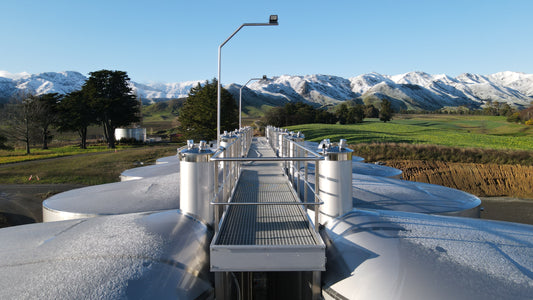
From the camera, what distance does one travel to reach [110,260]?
4.23 meters

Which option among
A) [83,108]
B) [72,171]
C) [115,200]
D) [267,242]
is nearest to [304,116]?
[83,108]

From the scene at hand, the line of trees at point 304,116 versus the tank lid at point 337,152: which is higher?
the line of trees at point 304,116

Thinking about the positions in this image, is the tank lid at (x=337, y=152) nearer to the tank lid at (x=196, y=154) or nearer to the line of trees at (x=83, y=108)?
the tank lid at (x=196, y=154)

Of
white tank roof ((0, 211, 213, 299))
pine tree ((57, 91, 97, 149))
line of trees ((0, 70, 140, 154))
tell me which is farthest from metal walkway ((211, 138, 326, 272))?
pine tree ((57, 91, 97, 149))

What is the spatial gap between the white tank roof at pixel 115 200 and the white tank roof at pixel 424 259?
470cm

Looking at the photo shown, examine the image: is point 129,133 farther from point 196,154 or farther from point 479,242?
point 479,242

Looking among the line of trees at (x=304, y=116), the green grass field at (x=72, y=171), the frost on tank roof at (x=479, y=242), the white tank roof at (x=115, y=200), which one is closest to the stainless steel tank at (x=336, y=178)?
the frost on tank roof at (x=479, y=242)

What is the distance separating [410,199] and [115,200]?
783 centimetres

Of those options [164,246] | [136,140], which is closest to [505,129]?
[136,140]

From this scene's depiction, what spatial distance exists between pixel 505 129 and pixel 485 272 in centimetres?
7008

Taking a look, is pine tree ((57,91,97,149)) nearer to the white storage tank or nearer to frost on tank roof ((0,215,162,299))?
the white storage tank

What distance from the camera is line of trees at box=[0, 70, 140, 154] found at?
4997cm

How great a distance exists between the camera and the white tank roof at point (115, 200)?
26.3 ft

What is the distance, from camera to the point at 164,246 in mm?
4723
